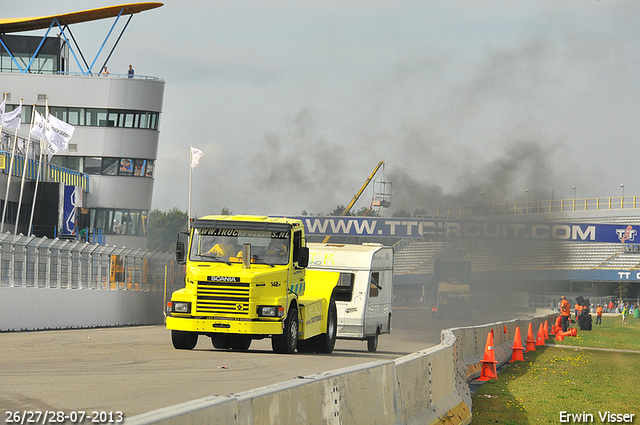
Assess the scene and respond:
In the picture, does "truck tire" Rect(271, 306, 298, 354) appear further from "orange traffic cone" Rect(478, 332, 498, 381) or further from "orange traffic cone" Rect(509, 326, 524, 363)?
"orange traffic cone" Rect(509, 326, 524, 363)

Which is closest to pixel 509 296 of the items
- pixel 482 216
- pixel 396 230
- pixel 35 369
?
pixel 482 216

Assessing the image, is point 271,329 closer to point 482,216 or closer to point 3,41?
point 3,41

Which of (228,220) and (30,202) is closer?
(228,220)

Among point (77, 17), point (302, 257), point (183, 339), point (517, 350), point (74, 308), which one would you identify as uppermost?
point (77, 17)

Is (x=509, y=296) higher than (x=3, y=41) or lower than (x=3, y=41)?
lower

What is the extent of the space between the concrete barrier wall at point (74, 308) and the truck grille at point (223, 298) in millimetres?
9740

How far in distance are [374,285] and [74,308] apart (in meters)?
11.7

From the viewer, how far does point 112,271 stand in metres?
33.0

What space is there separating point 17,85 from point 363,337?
1769 inches

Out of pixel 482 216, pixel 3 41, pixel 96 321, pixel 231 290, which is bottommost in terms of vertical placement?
pixel 96 321

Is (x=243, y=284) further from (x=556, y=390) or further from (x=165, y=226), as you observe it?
(x=165, y=226)

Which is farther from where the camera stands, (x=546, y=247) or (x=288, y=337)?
(x=546, y=247)

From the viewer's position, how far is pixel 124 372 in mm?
13156

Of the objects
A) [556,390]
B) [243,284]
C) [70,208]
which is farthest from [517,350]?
[70,208]
